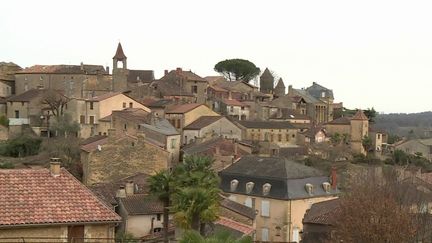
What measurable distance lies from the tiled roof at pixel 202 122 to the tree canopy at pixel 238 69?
48.8m

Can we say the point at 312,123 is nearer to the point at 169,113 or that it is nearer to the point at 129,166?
the point at 169,113

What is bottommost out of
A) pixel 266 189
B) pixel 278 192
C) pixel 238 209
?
pixel 238 209

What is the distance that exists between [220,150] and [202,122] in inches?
475

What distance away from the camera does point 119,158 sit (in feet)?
159

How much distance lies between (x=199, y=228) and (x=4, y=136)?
4155 cm

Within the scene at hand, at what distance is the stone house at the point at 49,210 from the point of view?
19.5 meters

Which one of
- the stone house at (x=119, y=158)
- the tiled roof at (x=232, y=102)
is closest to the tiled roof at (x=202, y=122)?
the tiled roof at (x=232, y=102)

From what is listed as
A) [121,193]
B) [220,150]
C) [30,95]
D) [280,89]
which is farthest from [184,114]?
[280,89]

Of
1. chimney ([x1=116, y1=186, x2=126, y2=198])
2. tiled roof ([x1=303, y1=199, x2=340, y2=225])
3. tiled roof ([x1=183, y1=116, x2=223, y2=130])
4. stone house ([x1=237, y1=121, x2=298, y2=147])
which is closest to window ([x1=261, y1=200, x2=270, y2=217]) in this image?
tiled roof ([x1=303, y1=199, x2=340, y2=225])

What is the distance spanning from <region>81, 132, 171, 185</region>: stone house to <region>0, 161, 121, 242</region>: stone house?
2584cm

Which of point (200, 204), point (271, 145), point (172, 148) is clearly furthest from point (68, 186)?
point (271, 145)

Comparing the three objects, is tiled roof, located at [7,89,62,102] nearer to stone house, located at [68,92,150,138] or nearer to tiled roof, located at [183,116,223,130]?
stone house, located at [68,92,150,138]

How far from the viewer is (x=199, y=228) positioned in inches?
1210

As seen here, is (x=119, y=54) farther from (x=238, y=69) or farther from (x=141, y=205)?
(x=141, y=205)
